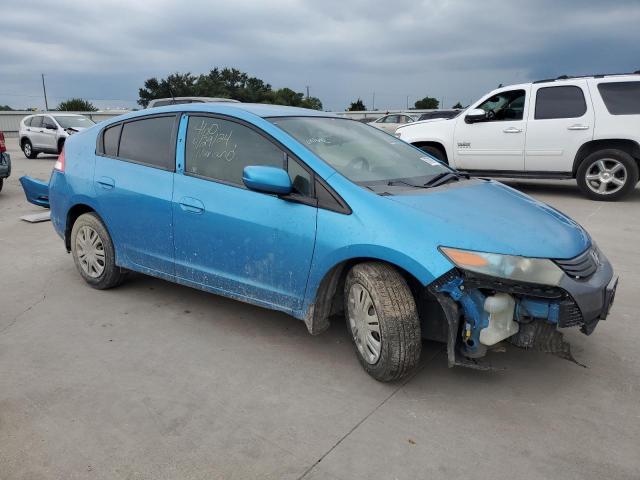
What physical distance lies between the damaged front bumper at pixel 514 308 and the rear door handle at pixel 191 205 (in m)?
1.72

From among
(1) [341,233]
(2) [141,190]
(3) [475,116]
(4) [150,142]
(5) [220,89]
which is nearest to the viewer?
(1) [341,233]

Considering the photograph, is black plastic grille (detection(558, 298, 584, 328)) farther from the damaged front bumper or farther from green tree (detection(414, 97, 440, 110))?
green tree (detection(414, 97, 440, 110))

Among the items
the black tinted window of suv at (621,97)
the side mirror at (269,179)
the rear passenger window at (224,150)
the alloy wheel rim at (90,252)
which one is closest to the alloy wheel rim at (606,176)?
the black tinted window of suv at (621,97)

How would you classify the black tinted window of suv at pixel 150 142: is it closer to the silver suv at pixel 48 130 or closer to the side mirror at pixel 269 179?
the side mirror at pixel 269 179

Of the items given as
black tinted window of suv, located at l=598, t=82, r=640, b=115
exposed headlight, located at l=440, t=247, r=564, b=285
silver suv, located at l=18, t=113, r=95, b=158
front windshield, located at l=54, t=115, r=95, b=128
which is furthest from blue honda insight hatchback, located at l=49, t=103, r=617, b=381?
front windshield, located at l=54, t=115, r=95, b=128

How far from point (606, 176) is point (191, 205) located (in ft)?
23.5

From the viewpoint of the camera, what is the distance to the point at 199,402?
2869 millimetres

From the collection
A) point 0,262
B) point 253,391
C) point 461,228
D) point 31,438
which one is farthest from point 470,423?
point 0,262

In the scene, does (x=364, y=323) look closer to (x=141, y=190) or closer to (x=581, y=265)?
(x=581, y=265)

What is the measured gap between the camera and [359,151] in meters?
3.63

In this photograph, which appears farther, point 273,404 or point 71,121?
point 71,121

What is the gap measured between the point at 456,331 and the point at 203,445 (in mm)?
1370

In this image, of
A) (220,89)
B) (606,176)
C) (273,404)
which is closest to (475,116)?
(606,176)

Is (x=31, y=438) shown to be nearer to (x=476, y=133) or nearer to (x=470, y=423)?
(x=470, y=423)
